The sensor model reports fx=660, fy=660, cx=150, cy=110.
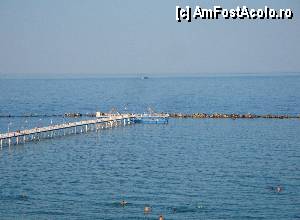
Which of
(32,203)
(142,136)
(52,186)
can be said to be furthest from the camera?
(142,136)

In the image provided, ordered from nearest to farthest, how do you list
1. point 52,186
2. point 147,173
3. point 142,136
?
point 52,186
point 147,173
point 142,136

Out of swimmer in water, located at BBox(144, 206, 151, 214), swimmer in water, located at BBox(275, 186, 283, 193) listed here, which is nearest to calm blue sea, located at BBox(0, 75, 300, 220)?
swimmer in water, located at BBox(144, 206, 151, 214)

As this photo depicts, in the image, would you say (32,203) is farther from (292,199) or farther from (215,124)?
→ (215,124)

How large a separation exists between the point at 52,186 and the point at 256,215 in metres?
24.2

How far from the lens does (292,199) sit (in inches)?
2633

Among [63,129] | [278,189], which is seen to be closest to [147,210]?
[278,189]

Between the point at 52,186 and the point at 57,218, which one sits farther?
the point at 52,186

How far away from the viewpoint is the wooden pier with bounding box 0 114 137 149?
360 ft

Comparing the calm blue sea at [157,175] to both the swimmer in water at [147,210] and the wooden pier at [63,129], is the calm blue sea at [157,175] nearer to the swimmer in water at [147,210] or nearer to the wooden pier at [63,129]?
the swimmer in water at [147,210]

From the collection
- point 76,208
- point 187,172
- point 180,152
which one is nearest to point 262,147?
point 180,152

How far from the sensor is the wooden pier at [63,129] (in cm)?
10988

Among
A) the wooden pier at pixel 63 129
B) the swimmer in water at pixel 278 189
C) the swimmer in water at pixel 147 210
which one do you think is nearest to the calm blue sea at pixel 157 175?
the swimmer in water at pixel 147 210

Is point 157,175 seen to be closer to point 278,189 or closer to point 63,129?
point 278,189

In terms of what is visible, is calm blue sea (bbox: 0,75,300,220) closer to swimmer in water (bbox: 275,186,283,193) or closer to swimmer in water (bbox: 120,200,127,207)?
swimmer in water (bbox: 120,200,127,207)
